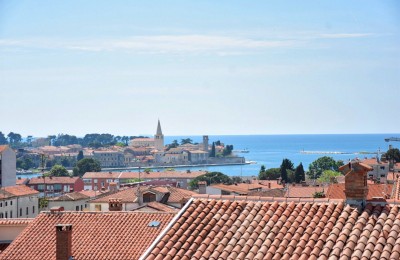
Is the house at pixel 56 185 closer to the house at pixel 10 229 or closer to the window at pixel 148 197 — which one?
the window at pixel 148 197

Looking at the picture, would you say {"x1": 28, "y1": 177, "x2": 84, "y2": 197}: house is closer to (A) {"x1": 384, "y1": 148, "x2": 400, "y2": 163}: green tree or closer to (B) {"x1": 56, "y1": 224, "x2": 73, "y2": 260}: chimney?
(A) {"x1": 384, "y1": 148, "x2": 400, "y2": 163}: green tree

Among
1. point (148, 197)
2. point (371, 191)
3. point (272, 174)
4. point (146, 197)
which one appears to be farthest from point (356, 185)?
point (272, 174)

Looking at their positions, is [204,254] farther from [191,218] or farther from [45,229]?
[45,229]

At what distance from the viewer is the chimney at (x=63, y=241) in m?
16.5

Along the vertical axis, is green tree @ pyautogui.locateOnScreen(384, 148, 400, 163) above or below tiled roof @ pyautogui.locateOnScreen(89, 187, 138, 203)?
above

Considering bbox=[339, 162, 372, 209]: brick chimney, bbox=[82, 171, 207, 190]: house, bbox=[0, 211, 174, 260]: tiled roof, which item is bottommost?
bbox=[82, 171, 207, 190]: house

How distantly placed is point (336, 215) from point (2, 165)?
237 ft

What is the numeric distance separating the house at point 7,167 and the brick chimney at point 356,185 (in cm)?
7069

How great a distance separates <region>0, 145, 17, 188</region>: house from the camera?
78688 mm

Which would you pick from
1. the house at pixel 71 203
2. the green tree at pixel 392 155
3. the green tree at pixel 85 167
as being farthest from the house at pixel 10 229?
the green tree at pixel 85 167

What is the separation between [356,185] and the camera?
9883mm

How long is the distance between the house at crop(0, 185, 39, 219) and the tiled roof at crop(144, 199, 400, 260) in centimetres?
4461

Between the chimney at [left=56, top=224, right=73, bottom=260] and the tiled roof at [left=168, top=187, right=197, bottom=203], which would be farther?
the tiled roof at [left=168, top=187, right=197, bottom=203]

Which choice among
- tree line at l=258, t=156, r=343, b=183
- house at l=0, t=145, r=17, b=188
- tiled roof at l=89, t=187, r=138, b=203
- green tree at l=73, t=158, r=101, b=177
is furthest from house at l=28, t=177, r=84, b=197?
tiled roof at l=89, t=187, r=138, b=203
